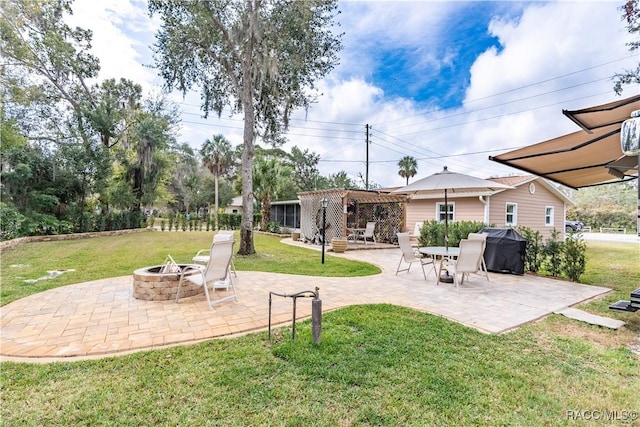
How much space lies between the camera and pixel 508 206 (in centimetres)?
1308

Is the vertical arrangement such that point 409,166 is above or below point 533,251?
above

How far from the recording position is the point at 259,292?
195 inches

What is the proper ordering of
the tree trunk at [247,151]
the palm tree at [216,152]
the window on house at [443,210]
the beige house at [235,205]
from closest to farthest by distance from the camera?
the tree trunk at [247,151], the window on house at [443,210], the palm tree at [216,152], the beige house at [235,205]

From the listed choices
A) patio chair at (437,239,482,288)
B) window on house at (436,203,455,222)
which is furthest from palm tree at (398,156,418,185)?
patio chair at (437,239,482,288)

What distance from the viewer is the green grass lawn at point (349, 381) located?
1963 mm

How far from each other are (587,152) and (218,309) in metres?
5.99

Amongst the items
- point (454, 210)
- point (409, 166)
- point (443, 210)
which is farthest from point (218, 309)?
point (409, 166)

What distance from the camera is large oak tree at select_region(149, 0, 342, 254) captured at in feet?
27.7

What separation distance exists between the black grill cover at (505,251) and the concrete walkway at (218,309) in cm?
57

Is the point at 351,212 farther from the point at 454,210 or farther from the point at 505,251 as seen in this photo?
the point at 505,251

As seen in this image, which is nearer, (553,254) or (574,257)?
(574,257)

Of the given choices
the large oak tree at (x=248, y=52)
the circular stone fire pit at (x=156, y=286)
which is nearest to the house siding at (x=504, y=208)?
the large oak tree at (x=248, y=52)

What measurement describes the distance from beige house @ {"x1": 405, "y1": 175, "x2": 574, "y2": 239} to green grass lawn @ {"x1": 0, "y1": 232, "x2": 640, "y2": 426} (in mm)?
9648

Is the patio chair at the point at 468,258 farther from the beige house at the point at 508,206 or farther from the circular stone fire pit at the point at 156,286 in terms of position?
the beige house at the point at 508,206
